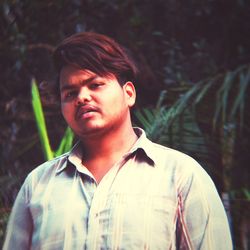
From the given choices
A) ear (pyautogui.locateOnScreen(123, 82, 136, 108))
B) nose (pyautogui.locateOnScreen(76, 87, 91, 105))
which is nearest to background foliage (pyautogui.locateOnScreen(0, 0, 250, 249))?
ear (pyautogui.locateOnScreen(123, 82, 136, 108))

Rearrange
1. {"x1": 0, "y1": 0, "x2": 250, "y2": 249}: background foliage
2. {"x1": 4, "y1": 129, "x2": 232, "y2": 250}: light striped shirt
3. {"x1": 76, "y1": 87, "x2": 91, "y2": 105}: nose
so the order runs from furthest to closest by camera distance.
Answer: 1. {"x1": 0, "y1": 0, "x2": 250, "y2": 249}: background foliage
2. {"x1": 76, "y1": 87, "x2": 91, "y2": 105}: nose
3. {"x1": 4, "y1": 129, "x2": 232, "y2": 250}: light striped shirt

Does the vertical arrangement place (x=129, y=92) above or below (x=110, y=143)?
above

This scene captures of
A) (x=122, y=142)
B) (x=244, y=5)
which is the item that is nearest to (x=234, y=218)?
(x=122, y=142)

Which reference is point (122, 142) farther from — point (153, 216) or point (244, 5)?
point (244, 5)

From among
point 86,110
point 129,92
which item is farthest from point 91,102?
point 129,92

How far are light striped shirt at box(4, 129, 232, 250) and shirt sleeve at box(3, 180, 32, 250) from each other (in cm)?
2

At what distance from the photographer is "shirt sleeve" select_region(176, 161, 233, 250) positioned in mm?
1093

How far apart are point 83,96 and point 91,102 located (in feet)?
0.08

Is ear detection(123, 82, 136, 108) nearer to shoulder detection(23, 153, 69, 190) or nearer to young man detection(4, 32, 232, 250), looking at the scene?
young man detection(4, 32, 232, 250)

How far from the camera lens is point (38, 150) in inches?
118

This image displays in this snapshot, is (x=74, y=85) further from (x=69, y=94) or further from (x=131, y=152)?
(x=131, y=152)

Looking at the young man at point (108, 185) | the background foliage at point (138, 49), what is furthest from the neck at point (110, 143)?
the background foliage at point (138, 49)

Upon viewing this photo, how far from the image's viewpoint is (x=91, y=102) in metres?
1.19

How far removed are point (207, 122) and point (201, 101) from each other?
103 mm
